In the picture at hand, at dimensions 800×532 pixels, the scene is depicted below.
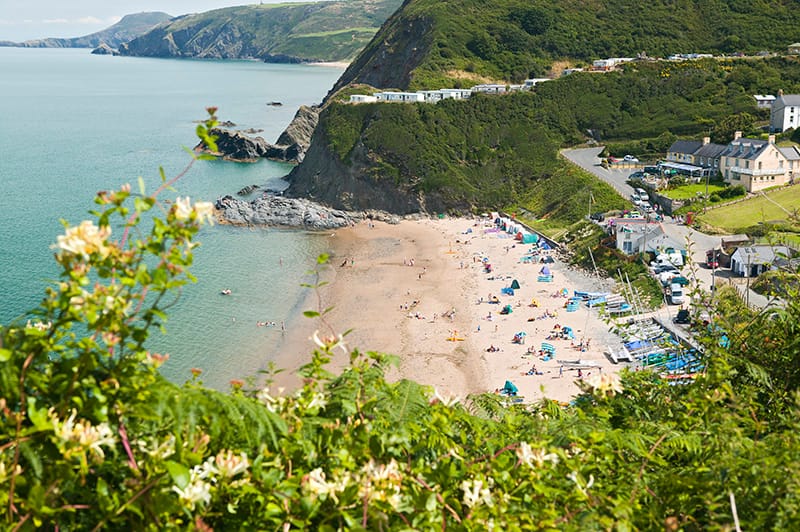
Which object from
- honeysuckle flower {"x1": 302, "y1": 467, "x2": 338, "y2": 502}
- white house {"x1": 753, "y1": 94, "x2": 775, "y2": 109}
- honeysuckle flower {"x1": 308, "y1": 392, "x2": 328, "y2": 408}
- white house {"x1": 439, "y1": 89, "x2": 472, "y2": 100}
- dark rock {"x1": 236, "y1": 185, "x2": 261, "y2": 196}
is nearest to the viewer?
honeysuckle flower {"x1": 302, "y1": 467, "x2": 338, "y2": 502}

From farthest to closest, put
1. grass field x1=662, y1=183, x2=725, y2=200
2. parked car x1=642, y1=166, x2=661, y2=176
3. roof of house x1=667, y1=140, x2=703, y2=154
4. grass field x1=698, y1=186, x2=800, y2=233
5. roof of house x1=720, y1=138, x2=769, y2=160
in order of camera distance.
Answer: roof of house x1=667, y1=140, x2=703, y2=154, parked car x1=642, y1=166, x2=661, y2=176, roof of house x1=720, y1=138, x2=769, y2=160, grass field x1=662, y1=183, x2=725, y2=200, grass field x1=698, y1=186, x2=800, y2=233

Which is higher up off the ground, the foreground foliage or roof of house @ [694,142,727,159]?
the foreground foliage

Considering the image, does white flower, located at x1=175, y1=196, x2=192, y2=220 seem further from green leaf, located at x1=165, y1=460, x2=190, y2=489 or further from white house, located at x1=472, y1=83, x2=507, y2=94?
white house, located at x1=472, y1=83, x2=507, y2=94

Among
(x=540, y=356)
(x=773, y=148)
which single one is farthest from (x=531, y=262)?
(x=773, y=148)

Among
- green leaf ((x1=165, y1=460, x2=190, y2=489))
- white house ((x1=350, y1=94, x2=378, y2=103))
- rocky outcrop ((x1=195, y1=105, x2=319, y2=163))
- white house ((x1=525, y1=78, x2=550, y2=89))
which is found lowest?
rocky outcrop ((x1=195, y1=105, x2=319, y2=163))

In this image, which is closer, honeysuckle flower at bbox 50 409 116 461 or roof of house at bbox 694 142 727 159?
honeysuckle flower at bbox 50 409 116 461

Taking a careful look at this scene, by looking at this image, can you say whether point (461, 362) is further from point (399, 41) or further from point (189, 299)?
point (399, 41)

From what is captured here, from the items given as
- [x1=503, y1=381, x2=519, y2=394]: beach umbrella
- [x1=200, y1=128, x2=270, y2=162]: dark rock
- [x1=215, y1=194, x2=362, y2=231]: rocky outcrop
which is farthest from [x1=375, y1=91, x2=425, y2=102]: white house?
[x1=503, y1=381, x2=519, y2=394]: beach umbrella
